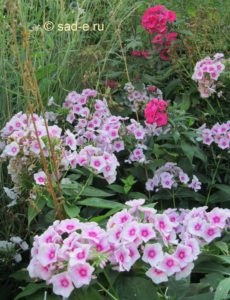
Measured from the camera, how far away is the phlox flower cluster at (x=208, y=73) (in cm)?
249

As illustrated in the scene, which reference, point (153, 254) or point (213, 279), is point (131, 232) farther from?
point (213, 279)

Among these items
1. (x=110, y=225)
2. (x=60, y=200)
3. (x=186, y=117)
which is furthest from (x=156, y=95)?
(x=110, y=225)

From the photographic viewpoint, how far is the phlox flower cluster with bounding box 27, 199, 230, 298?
4.43 ft

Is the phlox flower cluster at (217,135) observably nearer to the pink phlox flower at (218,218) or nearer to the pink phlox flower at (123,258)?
the pink phlox flower at (218,218)

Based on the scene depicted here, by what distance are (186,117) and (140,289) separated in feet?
→ 3.41

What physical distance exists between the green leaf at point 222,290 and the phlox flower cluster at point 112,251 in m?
0.08

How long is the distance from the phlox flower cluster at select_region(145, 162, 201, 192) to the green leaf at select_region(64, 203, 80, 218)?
1.45 feet

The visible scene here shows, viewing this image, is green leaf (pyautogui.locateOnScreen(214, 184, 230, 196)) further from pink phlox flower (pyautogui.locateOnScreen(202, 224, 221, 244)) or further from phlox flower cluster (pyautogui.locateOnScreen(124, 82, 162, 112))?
pink phlox flower (pyautogui.locateOnScreen(202, 224, 221, 244))

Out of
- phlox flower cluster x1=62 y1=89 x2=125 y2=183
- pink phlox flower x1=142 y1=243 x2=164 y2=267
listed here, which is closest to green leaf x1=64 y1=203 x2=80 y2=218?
phlox flower cluster x1=62 y1=89 x2=125 y2=183

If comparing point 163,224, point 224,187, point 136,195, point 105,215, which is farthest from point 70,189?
point 224,187

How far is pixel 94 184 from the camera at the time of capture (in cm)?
207

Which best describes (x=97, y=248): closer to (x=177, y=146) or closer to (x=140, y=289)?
(x=140, y=289)

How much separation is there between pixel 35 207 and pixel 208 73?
110 centimetres

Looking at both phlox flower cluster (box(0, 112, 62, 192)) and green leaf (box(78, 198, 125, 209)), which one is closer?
green leaf (box(78, 198, 125, 209))
